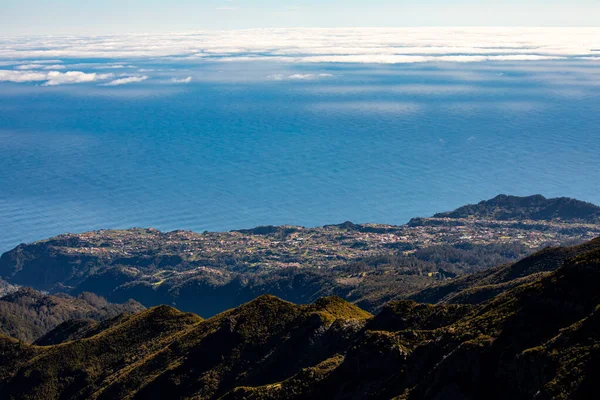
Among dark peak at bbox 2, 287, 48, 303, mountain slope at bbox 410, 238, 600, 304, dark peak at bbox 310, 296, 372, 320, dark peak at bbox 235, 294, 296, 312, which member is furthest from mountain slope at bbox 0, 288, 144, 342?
dark peak at bbox 310, 296, 372, 320

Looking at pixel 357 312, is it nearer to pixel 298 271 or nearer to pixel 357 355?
pixel 357 355

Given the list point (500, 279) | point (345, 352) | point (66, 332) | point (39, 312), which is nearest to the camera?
point (345, 352)

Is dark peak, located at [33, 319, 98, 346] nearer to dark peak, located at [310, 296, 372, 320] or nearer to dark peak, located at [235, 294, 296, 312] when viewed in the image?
dark peak, located at [235, 294, 296, 312]

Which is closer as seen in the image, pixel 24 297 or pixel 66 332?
pixel 66 332

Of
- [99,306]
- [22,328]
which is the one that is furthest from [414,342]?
[99,306]

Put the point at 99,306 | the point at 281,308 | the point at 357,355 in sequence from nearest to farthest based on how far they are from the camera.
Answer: the point at 357,355, the point at 281,308, the point at 99,306

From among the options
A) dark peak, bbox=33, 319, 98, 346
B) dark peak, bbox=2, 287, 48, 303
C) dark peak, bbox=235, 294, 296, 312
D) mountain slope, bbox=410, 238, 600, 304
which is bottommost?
dark peak, bbox=2, 287, 48, 303

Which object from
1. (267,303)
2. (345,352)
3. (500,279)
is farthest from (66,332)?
(345,352)

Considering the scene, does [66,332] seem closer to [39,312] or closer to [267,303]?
[39,312]

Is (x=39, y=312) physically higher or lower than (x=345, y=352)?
lower
